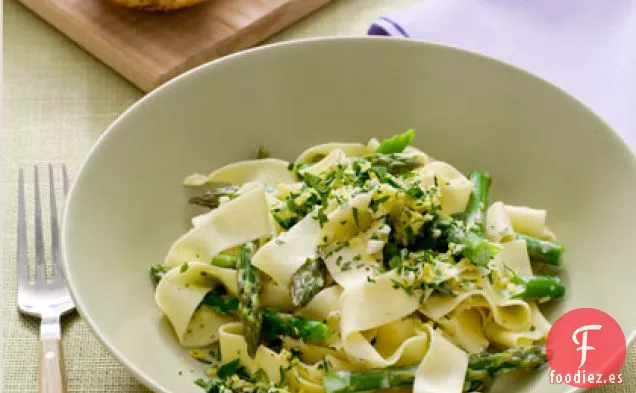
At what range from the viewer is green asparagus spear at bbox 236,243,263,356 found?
3041 millimetres

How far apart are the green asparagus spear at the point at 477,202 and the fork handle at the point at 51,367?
164 cm

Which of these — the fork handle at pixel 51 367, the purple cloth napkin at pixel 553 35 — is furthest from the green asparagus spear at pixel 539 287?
the fork handle at pixel 51 367

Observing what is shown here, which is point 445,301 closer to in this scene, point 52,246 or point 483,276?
point 483,276

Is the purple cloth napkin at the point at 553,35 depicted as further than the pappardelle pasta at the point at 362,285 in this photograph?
Yes

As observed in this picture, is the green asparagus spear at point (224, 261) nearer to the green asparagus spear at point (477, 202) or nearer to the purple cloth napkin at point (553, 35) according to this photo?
the green asparagus spear at point (477, 202)

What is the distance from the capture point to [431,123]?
13.0 feet

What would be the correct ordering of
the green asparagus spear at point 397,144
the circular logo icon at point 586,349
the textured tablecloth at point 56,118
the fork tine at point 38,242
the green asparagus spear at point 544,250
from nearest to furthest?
1. the circular logo icon at point 586,349
2. the textured tablecloth at point 56,118
3. the green asparagus spear at point 544,250
4. the fork tine at point 38,242
5. the green asparagus spear at point 397,144

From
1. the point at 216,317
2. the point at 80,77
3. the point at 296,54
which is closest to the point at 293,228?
the point at 216,317

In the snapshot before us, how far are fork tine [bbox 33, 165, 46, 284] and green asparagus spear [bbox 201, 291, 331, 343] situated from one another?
74 cm

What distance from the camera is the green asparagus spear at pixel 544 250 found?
338 cm

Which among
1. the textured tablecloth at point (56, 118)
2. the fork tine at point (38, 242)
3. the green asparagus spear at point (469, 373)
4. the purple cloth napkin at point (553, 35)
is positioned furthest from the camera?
the purple cloth napkin at point (553, 35)

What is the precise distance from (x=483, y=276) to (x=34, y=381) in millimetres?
1791

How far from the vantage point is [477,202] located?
353 cm

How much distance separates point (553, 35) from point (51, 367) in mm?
3257
